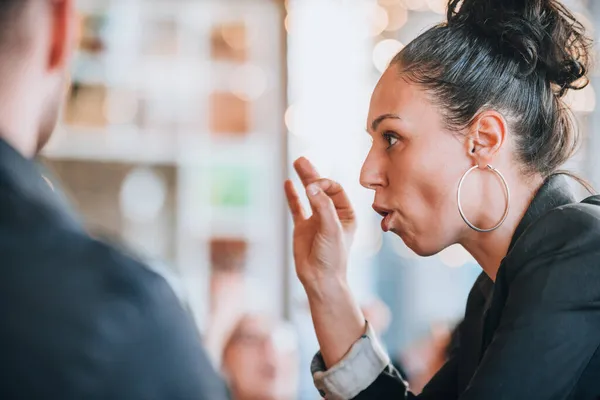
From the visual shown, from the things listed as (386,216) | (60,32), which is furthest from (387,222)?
(60,32)

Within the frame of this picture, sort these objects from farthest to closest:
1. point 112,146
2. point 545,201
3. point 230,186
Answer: point 230,186
point 112,146
point 545,201

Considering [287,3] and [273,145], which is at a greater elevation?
[287,3]

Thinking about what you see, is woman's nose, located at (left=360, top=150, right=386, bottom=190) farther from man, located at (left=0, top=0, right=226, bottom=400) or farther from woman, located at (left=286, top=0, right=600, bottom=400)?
man, located at (left=0, top=0, right=226, bottom=400)

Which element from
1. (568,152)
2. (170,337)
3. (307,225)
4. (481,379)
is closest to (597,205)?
(568,152)

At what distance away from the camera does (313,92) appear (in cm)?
419

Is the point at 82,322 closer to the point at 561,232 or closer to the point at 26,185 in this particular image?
the point at 26,185

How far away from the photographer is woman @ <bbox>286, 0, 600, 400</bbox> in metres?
1.12

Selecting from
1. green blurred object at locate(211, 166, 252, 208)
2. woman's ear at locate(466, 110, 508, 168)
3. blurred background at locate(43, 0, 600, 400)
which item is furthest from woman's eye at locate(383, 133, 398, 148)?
green blurred object at locate(211, 166, 252, 208)

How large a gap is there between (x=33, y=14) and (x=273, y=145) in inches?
137

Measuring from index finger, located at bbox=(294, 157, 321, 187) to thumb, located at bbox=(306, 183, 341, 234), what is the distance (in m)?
0.07

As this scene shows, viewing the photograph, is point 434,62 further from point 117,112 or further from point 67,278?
point 117,112

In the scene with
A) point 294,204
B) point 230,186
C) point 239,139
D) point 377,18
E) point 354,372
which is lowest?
point 230,186

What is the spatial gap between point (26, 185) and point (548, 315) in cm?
63

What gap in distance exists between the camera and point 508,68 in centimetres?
114
